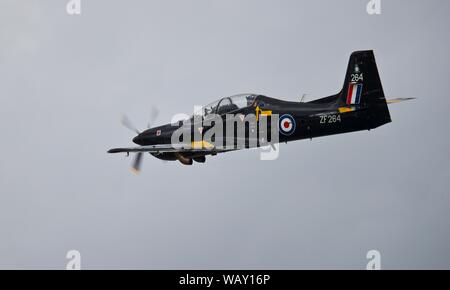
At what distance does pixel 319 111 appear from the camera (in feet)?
118

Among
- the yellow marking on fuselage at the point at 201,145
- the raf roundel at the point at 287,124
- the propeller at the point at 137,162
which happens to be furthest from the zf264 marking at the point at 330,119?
the propeller at the point at 137,162

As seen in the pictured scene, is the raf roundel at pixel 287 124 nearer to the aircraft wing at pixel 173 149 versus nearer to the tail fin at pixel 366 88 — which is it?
the tail fin at pixel 366 88

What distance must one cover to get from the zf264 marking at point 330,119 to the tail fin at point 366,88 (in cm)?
59

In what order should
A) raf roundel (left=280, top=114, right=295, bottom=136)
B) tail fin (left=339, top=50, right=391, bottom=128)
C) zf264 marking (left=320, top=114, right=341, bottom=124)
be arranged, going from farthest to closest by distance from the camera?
1. raf roundel (left=280, top=114, right=295, bottom=136)
2. zf264 marking (left=320, top=114, right=341, bottom=124)
3. tail fin (left=339, top=50, right=391, bottom=128)

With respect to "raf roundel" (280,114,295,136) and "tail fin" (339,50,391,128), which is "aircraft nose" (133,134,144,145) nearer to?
"raf roundel" (280,114,295,136)

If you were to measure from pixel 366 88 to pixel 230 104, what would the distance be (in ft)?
19.5

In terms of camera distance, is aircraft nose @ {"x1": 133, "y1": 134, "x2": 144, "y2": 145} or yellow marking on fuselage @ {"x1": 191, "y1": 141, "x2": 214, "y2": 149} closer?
yellow marking on fuselage @ {"x1": 191, "y1": 141, "x2": 214, "y2": 149}

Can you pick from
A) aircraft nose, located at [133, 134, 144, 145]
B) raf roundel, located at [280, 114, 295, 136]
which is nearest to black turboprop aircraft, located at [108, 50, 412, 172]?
raf roundel, located at [280, 114, 295, 136]

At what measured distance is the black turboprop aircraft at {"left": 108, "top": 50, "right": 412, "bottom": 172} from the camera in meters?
34.8
